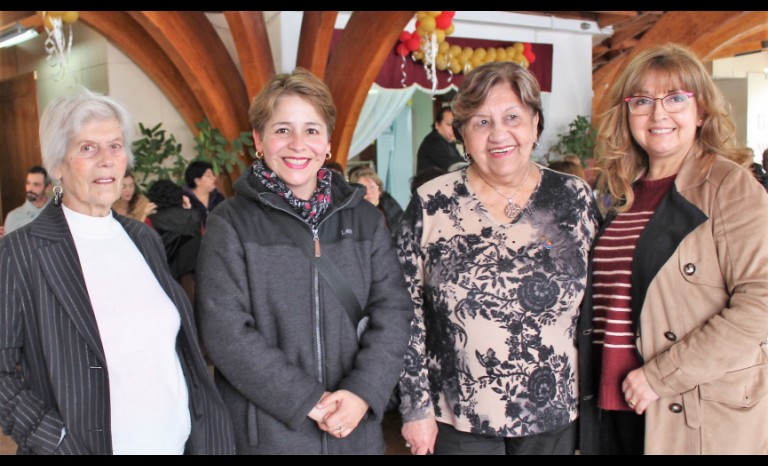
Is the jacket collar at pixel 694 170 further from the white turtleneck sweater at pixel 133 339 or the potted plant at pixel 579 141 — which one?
the potted plant at pixel 579 141

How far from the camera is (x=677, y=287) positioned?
6.00 ft

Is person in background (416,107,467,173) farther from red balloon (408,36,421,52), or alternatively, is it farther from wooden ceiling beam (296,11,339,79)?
red balloon (408,36,421,52)

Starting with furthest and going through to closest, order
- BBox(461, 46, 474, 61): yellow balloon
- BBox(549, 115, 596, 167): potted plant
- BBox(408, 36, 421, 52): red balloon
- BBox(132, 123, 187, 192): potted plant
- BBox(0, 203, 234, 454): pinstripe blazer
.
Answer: BBox(549, 115, 596, 167): potted plant
BBox(461, 46, 474, 61): yellow balloon
BBox(408, 36, 421, 52): red balloon
BBox(132, 123, 187, 192): potted plant
BBox(0, 203, 234, 454): pinstripe blazer

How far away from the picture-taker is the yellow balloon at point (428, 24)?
717cm

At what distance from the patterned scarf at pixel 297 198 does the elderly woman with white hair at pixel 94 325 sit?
39cm

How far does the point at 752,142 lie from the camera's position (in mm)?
3553

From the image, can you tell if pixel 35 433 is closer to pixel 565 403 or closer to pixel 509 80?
pixel 565 403

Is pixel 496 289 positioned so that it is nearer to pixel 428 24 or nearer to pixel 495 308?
pixel 495 308

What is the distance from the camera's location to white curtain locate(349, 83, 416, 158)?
27.3 ft

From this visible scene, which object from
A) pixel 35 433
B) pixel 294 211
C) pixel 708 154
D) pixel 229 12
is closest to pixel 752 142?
pixel 708 154

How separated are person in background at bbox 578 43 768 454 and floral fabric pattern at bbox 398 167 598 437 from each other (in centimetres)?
11

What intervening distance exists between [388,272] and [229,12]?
4.93 meters

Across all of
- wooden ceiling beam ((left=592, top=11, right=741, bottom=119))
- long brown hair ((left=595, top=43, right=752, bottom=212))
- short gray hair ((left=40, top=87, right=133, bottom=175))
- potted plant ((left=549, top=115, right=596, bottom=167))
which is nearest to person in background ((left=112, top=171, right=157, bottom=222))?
short gray hair ((left=40, top=87, right=133, bottom=175))

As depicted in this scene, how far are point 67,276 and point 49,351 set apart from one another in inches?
7.6
